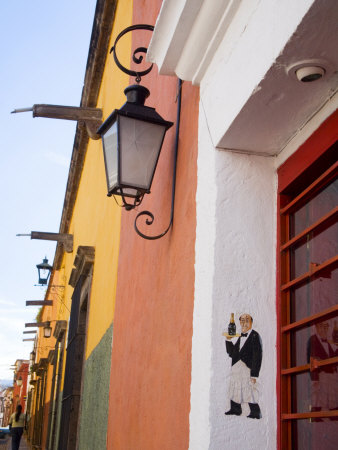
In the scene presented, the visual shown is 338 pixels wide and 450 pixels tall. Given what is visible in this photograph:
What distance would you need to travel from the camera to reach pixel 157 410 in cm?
309

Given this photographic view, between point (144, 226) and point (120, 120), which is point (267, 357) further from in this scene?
point (144, 226)

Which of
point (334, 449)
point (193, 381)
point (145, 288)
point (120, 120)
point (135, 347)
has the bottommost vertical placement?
point (334, 449)

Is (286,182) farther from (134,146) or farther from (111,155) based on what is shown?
(111,155)

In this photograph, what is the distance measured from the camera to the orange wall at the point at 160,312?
107 inches

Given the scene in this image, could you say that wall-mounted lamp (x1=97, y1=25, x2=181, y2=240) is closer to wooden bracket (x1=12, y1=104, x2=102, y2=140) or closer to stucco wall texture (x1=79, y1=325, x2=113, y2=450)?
stucco wall texture (x1=79, y1=325, x2=113, y2=450)

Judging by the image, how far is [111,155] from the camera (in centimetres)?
322

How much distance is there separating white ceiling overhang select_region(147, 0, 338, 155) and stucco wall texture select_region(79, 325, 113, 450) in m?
3.21

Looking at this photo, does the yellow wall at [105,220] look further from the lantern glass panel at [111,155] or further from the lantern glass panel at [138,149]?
the lantern glass panel at [138,149]

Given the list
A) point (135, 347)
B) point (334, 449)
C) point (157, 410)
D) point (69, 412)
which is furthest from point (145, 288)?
point (69, 412)

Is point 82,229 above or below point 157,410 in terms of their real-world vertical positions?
above

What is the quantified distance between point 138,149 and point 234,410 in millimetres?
1481

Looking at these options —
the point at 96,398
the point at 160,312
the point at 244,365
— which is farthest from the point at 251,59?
the point at 96,398

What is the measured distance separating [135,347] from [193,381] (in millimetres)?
1630

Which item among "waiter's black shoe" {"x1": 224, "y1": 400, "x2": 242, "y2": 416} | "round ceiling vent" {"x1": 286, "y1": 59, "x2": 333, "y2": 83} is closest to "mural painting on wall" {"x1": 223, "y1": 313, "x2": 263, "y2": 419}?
"waiter's black shoe" {"x1": 224, "y1": 400, "x2": 242, "y2": 416}
